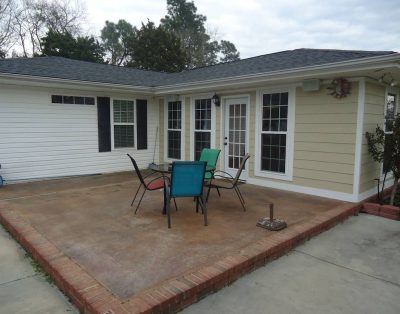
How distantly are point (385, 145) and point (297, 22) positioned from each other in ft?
38.0

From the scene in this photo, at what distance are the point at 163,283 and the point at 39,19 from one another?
23.9 meters

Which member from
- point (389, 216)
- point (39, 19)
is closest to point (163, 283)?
point (389, 216)

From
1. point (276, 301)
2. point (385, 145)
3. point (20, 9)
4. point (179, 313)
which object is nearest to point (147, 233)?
point (179, 313)

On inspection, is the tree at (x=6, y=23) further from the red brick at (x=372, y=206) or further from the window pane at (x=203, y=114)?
the red brick at (x=372, y=206)

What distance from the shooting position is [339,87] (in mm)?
4812

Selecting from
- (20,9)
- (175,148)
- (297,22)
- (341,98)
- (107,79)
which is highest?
(20,9)

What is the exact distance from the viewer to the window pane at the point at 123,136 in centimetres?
765

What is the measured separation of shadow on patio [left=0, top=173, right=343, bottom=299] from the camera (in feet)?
8.59

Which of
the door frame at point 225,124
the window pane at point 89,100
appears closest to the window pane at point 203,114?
the door frame at point 225,124

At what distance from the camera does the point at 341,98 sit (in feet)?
15.8

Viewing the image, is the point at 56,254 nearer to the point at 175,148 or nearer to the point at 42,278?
the point at 42,278

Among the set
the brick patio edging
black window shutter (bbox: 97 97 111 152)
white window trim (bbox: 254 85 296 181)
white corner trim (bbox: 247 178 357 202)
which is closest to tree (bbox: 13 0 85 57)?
black window shutter (bbox: 97 97 111 152)

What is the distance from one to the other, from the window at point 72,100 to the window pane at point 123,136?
898mm

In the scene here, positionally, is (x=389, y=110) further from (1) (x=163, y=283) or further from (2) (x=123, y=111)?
(2) (x=123, y=111)
